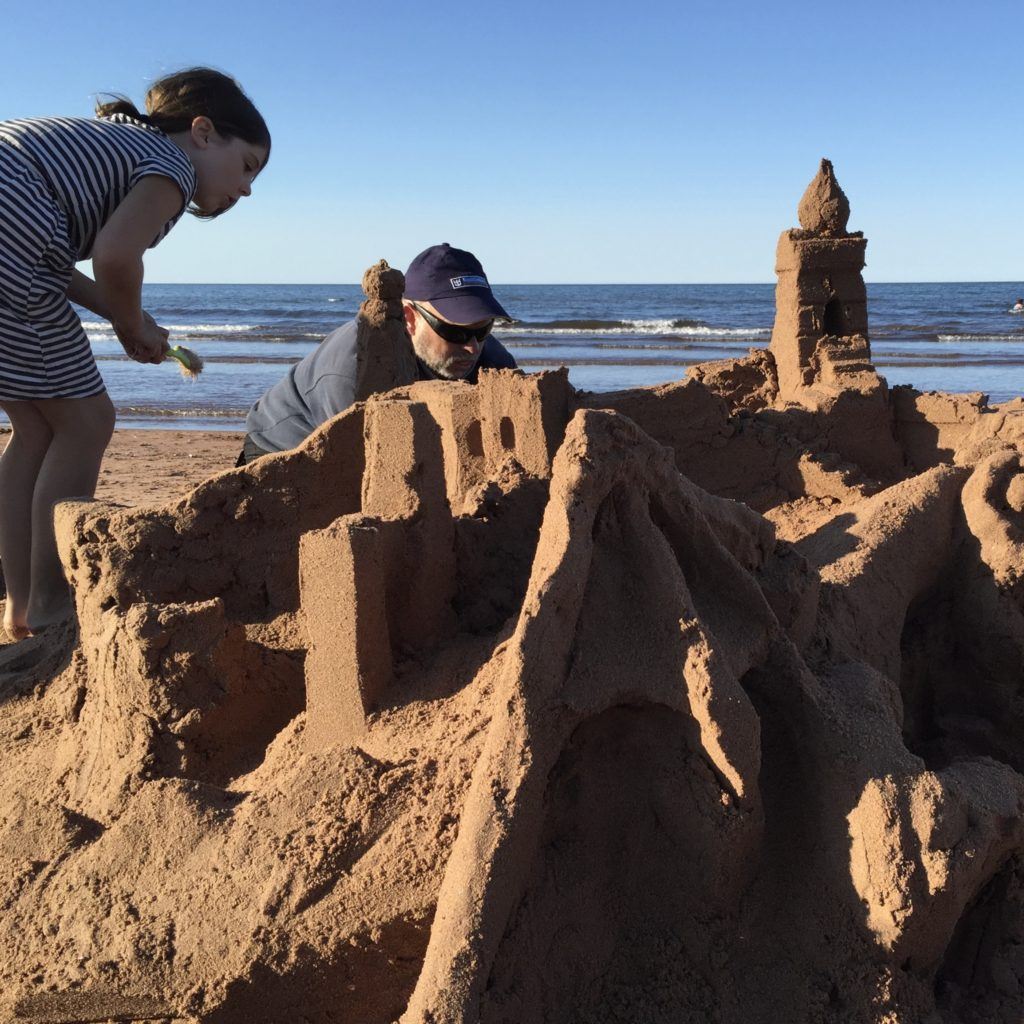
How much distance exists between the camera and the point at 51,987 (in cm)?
192

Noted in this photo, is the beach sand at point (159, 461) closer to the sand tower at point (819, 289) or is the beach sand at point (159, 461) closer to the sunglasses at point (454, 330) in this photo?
the sunglasses at point (454, 330)

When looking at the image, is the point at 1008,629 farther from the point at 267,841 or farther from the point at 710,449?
the point at 267,841

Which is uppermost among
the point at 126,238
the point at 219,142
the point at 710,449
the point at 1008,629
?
the point at 219,142

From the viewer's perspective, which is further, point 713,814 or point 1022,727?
point 1022,727

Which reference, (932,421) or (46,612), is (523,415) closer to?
(46,612)

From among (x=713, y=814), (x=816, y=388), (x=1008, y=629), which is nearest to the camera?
(x=713, y=814)

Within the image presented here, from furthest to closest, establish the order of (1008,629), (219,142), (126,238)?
1. (1008,629)
2. (219,142)
3. (126,238)

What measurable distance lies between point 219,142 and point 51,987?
2.18 meters

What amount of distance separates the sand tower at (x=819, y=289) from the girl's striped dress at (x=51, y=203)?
4.17 meters

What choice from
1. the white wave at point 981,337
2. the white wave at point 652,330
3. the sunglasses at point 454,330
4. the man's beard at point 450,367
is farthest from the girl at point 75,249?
the white wave at point 652,330

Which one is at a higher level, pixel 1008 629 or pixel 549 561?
pixel 549 561

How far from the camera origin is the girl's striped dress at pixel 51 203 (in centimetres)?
282

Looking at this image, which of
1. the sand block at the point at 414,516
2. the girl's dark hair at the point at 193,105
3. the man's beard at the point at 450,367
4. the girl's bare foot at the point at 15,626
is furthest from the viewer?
the man's beard at the point at 450,367

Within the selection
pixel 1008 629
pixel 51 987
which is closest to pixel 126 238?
pixel 51 987
